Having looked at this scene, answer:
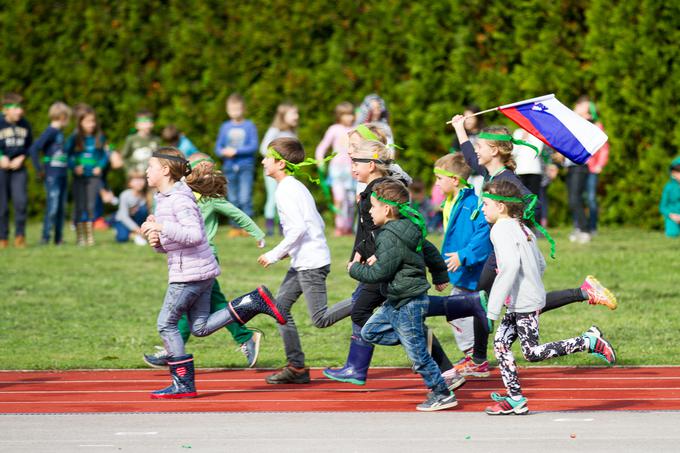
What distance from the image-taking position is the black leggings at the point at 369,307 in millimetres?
8977

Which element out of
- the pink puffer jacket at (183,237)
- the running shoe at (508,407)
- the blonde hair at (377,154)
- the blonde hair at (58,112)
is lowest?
the running shoe at (508,407)

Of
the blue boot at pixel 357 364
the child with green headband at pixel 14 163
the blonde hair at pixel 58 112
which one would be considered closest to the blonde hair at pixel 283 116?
the blonde hair at pixel 58 112

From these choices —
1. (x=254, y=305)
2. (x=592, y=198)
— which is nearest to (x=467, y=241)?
(x=254, y=305)

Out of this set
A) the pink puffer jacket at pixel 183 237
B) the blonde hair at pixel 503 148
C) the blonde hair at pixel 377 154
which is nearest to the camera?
the pink puffer jacket at pixel 183 237

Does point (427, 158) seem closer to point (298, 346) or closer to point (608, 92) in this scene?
point (608, 92)

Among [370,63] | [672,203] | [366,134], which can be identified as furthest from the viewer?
[370,63]

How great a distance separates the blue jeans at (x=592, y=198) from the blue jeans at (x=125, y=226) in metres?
6.15

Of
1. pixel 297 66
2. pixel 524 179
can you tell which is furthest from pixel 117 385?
pixel 297 66

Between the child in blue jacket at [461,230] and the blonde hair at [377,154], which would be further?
the child in blue jacket at [461,230]

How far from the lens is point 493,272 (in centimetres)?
927

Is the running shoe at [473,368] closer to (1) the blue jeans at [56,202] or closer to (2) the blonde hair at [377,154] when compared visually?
(2) the blonde hair at [377,154]

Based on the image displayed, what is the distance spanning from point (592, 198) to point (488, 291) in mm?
8386

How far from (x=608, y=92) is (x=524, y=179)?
2440mm

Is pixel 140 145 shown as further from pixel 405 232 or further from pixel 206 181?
pixel 405 232
